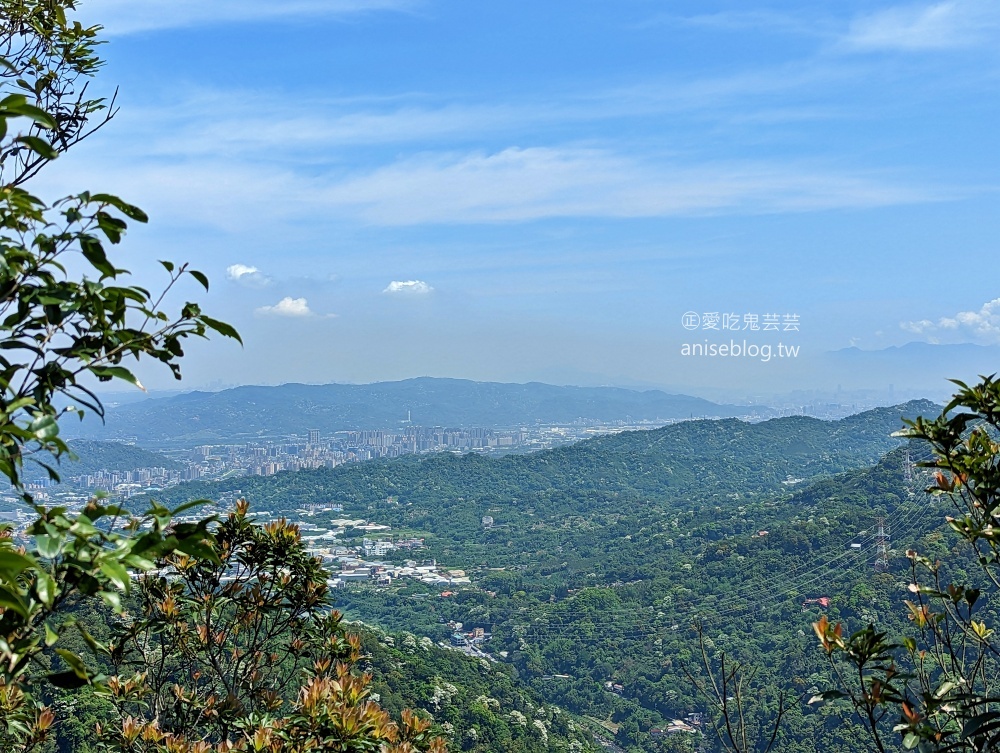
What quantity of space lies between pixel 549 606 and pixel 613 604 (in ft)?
11.8

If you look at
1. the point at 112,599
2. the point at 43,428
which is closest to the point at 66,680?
the point at 112,599

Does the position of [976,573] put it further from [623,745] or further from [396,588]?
[396,588]

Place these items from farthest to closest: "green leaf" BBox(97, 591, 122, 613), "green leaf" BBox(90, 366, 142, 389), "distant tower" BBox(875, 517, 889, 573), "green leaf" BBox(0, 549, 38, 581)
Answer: "distant tower" BBox(875, 517, 889, 573), "green leaf" BBox(90, 366, 142, 389), "green leaf" BBox(97, 591, 122, 613), "green leaf" BBox(0, 549, 38, 581)

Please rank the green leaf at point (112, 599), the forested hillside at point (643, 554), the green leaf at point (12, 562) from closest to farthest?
the green leaf at point (12, 562) → the green leaf at point (112, 599) → the forested hillside at point (643, 554)

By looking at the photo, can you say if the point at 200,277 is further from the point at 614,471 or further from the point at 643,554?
the point at 614,471

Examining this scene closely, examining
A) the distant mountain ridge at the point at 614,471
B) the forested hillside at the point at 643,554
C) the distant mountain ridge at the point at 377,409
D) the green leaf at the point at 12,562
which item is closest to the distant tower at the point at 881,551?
the forested hillside at the point at 643,554

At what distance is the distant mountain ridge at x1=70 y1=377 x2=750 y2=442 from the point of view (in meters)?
141

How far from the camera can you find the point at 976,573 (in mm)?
22656

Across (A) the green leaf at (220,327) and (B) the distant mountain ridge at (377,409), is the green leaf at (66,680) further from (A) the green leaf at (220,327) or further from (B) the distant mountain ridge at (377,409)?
(B) the distant mountain ridge at (377,409)

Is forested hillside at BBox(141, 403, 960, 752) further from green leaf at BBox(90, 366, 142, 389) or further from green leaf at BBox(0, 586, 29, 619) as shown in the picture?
green leaf at BBox(0, 586, 29, 619)

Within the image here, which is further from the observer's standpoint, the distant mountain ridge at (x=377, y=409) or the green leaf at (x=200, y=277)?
the distant mountain ridge at (x=377, y=409)

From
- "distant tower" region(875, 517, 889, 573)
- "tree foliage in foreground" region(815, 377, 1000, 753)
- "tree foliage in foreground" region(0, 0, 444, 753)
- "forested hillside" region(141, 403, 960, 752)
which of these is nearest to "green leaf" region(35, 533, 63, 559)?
"tree foliage in foreground" region(0, 0, 444, 753)

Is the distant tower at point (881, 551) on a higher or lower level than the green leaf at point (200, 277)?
lower

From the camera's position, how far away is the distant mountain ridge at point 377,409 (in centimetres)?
14138
